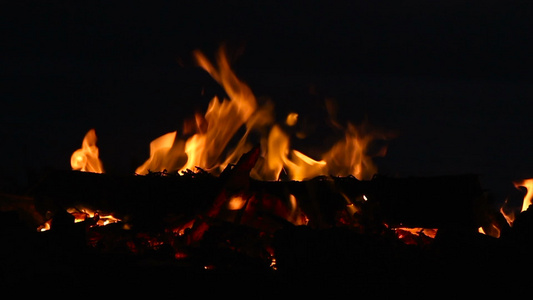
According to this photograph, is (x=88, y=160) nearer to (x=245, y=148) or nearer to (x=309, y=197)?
(x=245, y=148)

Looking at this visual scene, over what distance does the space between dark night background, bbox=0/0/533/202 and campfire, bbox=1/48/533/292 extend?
5.02m

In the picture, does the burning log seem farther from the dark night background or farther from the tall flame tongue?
the dark night background

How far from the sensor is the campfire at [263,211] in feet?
11.6

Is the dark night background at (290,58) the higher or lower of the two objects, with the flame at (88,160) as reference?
higher

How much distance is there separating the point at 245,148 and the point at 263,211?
37.1 inches

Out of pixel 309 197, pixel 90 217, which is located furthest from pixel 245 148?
pixel 90 217

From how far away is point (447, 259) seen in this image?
Result: 3598 mm

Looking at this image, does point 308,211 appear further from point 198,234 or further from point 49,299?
point 49,299

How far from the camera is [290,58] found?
11898 millimetres

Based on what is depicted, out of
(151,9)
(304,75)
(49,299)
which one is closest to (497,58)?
(304,75)

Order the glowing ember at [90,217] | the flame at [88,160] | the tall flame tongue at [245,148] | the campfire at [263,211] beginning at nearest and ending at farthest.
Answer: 1. the campfire at [263,211]
2. the glowing ember at [90,217]
3. the tall flame tongue at [245,148]
4. the flame at [88,160]

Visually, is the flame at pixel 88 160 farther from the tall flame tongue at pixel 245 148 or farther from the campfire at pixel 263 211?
the tall flame tongue at pixel 245 148

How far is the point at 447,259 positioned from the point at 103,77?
29.3 feet

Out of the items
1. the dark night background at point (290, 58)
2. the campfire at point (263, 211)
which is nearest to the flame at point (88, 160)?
the campfire at point (263, 211)
